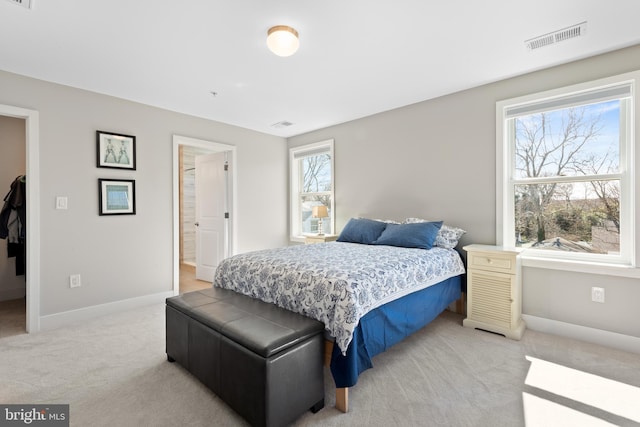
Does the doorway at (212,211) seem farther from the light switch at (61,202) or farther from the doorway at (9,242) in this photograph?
the doorway at (9,242)

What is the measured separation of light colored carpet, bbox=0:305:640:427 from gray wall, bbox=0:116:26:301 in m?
1.78

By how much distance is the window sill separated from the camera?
241 centimetres

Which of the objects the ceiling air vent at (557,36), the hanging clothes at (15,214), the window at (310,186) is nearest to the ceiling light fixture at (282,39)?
the ceiling air vent at (557,36)

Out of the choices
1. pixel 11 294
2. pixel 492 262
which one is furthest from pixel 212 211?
pixel 492 262

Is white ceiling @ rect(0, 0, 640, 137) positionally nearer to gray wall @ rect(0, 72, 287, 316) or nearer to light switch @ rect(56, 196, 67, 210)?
gray wall @ rect(0, 72, 287, 316)

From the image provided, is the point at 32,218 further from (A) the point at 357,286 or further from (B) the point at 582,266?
(B) the point at 582,266

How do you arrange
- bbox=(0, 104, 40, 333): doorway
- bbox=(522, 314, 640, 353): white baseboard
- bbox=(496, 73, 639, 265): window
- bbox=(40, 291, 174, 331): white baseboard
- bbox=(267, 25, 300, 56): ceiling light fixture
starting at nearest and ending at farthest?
bbox=(267, 25, 300, 56): ceiling light fixture < bbox=(522, 314, 640, 353): white baseboard < bbox=(496, 73, 639, 265): window < bbox=(0, 104, 40, 333): doorway < bbox=(40, 291, 174, 331): white baseboard

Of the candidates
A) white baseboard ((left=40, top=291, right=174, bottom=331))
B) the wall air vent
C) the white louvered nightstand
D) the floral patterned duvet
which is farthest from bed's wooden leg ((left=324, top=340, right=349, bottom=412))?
the wall air vent

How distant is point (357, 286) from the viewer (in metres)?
1.83

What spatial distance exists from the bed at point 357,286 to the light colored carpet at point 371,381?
20 centimetres

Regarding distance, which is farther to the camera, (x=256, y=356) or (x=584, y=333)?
(x=584, y=333)

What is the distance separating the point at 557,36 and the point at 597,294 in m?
2.13

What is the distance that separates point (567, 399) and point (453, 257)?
4.54 ft

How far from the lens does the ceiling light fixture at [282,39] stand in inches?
83.6
